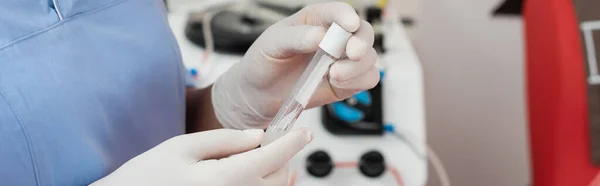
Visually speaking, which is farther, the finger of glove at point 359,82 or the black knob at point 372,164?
the black knob at point 372,164

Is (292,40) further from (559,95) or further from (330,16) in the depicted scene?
(559,95)

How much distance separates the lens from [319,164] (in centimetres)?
75

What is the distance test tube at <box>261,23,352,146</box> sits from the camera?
1.50ft

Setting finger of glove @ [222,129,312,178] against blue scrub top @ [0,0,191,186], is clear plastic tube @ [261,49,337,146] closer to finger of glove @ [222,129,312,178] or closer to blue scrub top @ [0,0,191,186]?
finger of glove @ [222,129,312,178]

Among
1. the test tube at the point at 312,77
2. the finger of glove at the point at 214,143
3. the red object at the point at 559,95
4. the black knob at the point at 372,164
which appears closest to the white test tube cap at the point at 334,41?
the test tube at the point at 312,77

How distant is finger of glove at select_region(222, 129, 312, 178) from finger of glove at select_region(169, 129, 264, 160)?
13mm

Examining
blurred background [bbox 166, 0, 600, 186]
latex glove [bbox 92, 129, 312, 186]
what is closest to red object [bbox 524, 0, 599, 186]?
blurred background [bbox 166, 0, 600, 186]

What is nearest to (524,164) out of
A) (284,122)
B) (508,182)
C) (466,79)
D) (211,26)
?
(508,182)

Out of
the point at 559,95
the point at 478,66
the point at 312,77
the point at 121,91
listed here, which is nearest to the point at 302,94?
the point at 312,77

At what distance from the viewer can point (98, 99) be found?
48 cm

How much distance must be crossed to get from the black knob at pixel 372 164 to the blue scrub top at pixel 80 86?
0.30m

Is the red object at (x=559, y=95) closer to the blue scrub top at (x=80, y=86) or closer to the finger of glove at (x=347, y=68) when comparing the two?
the finger of glove at (x=347, y=68)

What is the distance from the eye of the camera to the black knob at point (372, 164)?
75 cm

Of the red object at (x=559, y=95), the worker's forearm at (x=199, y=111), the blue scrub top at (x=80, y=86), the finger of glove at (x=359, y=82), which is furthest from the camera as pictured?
the red object at (x=559, y=95)
